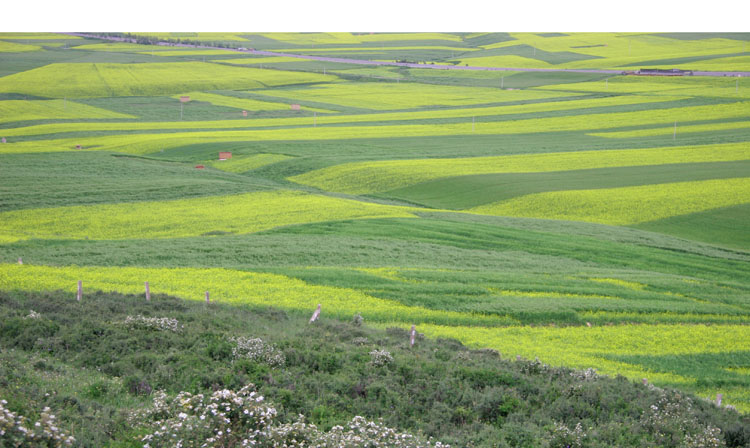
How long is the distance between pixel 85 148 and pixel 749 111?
78.3 metres

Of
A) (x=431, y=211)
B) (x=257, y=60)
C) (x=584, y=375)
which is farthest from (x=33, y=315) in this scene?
(x=257, y=60)

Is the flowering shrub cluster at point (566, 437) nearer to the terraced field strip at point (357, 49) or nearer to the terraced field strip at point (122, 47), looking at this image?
the terraced field strip at point (122, 47)

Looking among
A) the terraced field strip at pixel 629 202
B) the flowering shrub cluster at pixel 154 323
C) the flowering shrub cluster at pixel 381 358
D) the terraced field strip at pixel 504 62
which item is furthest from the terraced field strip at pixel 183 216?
the terraced field strip at pixel 504 62

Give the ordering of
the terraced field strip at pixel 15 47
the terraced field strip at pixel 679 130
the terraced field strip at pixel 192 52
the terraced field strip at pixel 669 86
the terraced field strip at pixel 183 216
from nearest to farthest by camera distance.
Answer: the terraced field strip at pixel 183 216 < the terraced field strip at pixel 679 130 < the terraced field strip at pixel 669 86 < the terraced field strip at pixel 15 47 < the terraced field strip at pixel 192 52

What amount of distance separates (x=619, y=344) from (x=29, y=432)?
1695 cm

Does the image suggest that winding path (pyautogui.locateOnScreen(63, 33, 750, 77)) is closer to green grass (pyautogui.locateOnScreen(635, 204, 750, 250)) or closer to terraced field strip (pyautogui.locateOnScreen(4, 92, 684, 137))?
terraced field strip (pyautogui.locateOnScreen(4, 92, 684, 137))

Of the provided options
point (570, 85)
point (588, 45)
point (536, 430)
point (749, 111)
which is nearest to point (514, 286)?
point (536, 430)

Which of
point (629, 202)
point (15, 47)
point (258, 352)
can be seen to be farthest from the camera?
point (15, 47)

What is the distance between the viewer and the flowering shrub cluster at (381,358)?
15227mm

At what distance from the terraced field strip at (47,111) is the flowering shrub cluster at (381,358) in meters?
86.5

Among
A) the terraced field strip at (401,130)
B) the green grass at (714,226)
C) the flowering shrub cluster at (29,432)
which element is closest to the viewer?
the flowering shrub cluster at (29,432)

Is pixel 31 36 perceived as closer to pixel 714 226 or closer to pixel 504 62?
pixel 504 62

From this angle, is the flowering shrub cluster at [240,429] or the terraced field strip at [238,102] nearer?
the flowering shrub cluster at [240,429]

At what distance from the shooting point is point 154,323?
16.8 meters
